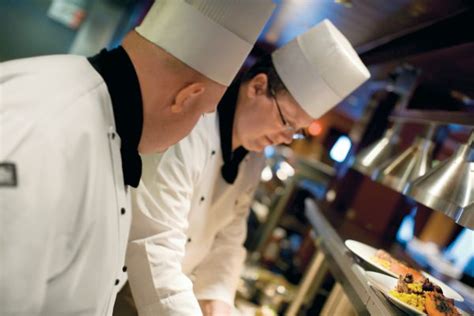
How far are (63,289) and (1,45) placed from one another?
5879 mm

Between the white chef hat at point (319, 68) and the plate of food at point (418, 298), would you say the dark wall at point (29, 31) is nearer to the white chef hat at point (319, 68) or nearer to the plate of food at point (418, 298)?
the white chef hat at point (319, 68)

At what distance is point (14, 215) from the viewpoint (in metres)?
0.98

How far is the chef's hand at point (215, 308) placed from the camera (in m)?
2.37

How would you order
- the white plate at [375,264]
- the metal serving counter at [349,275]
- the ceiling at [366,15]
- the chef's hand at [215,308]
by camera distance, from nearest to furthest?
the metal serving counter at [349,275], the white plate at [375,264], the chef's hand at [215,308], the ceiling at [366,15]

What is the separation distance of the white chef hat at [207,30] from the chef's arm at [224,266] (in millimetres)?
1448

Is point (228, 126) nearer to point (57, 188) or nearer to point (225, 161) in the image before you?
point (225, 161)

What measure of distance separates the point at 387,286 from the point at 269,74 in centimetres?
128

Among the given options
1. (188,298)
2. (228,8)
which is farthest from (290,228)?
(228,8)

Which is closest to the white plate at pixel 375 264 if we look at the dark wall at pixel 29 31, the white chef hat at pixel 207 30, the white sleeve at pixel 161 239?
the white sleeve at pixel 161 239

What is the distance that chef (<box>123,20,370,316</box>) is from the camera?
1.99m

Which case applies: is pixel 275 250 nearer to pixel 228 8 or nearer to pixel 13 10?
pixel 228 8

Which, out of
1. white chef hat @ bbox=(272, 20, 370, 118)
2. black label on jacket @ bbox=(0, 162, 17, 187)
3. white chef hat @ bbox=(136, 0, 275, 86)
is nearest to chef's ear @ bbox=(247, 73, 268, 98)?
white chef hat @ bbox=(272, 20, 370, 118)

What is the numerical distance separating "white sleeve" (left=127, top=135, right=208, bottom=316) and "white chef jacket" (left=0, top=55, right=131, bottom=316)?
1.77 feet

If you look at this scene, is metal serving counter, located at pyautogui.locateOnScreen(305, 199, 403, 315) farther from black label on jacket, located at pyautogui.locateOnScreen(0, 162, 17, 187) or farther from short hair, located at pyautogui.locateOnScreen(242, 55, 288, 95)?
black label on jacket, located at pyautogui.locateOnScreen(0, 162, 17, 187)
